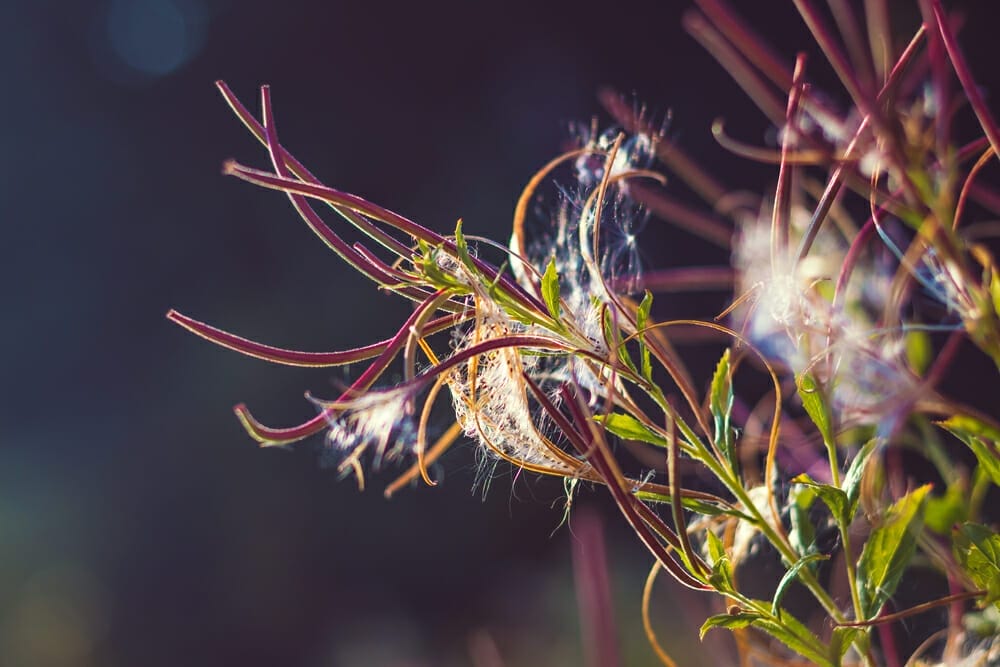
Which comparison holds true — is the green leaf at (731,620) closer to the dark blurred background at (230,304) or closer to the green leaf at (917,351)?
the green leaf at (917,351)

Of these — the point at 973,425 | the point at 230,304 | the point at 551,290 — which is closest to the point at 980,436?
the point at 973,425

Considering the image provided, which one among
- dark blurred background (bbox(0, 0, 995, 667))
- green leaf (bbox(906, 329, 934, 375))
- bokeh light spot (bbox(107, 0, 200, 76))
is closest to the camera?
green leaf (bbox(906, 329, 934, 375))

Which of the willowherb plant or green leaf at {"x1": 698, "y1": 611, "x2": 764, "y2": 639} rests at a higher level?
the willowherb plant

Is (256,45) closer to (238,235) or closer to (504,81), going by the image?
(238,235)

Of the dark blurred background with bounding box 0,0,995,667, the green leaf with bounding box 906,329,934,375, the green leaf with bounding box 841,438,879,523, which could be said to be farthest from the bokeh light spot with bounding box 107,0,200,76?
the green leaf with bounding box 841,438,879,523

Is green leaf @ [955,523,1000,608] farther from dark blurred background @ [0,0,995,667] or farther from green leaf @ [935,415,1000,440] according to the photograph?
dark blurred background @ [0,0,995,667]

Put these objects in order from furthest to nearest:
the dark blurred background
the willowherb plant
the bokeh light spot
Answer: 1. the bokeh light spot
2. the dark blurred background
3. the willowherb plant

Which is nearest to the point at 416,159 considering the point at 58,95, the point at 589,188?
the point at 58,95

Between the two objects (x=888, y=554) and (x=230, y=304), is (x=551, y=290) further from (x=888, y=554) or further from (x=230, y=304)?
(x=230, y=304)
